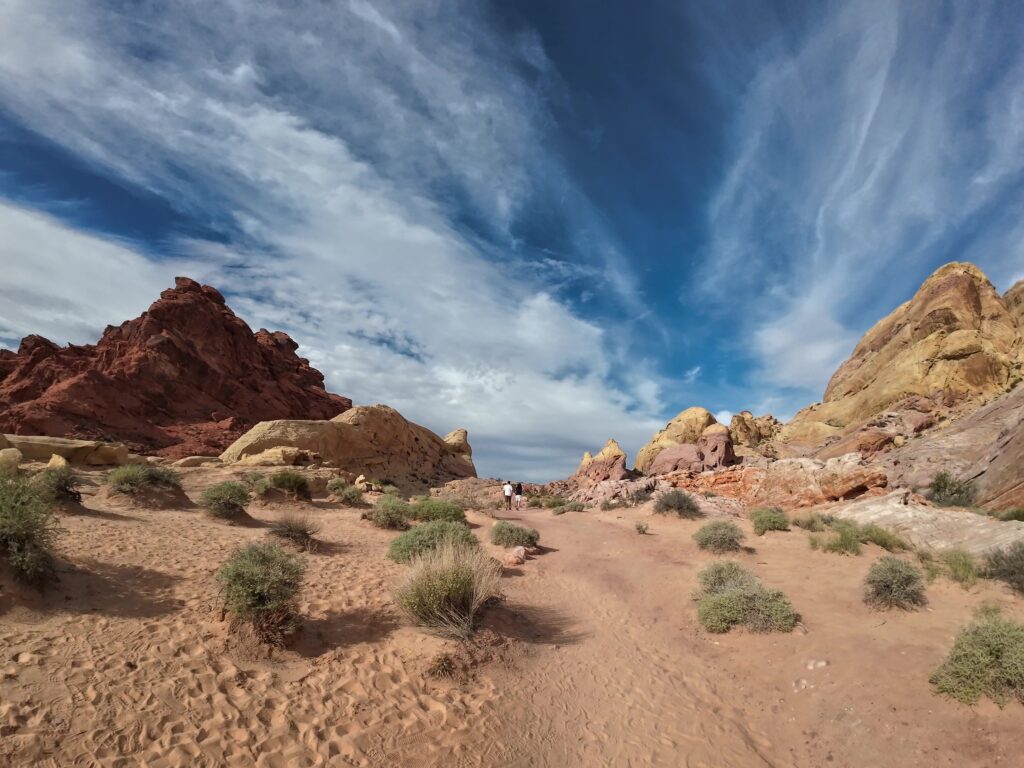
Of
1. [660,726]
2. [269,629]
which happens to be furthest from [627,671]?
[269,629]

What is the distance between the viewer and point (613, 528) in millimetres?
19219

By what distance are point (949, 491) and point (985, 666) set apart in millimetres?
19002

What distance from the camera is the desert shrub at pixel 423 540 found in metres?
11.1

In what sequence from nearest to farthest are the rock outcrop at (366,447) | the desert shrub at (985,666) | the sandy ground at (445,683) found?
the sandy ground at (445,683)
the desert shrub at (985,666)
the rock outcrop at (366,447)

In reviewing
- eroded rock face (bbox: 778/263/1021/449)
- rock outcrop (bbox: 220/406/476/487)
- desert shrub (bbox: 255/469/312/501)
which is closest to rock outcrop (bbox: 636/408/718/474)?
eroded rock face (bbox: 778/263/1021/449)

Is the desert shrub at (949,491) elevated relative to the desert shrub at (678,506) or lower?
elevated

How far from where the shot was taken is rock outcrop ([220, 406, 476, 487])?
90.0ft

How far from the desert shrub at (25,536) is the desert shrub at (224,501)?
21.4 ft

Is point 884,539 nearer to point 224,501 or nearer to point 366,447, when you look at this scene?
point 224,501

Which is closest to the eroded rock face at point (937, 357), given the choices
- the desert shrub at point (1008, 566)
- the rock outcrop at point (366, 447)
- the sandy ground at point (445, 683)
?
the rock outcrop at point (366, 447)

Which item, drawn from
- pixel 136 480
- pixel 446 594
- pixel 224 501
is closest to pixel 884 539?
pixel 446 594

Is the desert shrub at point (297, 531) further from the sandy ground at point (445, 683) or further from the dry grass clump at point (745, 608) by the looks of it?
the dry grass clump at point (745, 608)

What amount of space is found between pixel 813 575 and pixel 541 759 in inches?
335

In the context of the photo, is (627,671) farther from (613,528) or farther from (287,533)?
(613,528)
